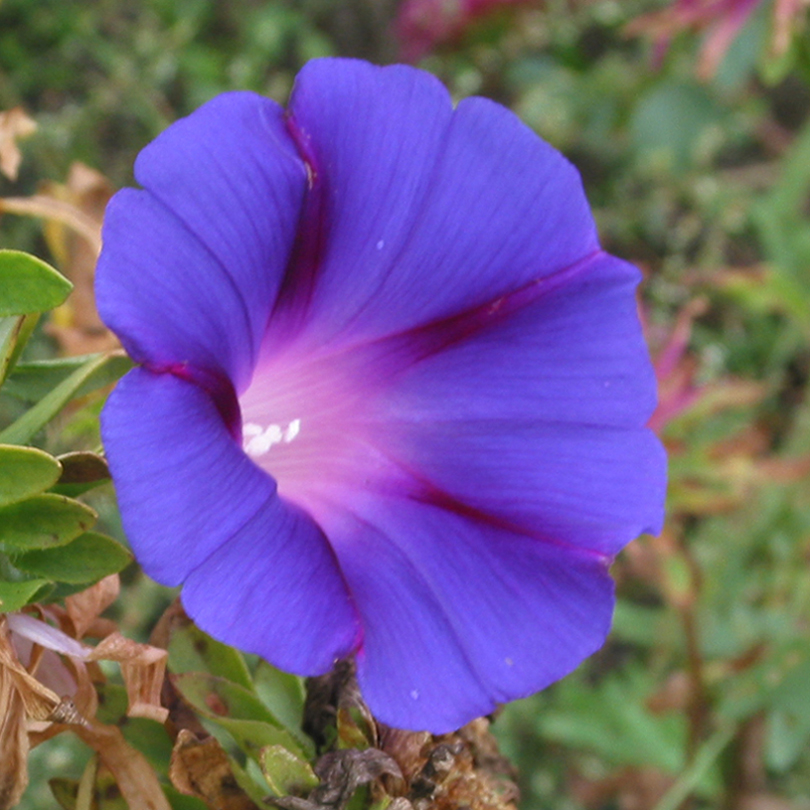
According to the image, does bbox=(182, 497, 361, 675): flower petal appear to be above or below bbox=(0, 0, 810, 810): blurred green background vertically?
above

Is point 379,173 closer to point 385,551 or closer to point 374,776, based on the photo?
point 385,551

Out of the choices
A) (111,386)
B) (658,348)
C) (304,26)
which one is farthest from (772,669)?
(304,26)

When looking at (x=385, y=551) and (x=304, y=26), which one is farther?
(x=304, y=26)

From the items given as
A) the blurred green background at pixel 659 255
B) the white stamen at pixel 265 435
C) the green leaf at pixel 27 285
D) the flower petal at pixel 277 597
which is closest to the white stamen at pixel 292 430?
the white stamen at pixel 265 435

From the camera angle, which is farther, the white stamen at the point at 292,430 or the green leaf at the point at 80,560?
the white stamen at the point at 292,430

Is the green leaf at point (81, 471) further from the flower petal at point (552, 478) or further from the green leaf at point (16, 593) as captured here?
the flower petal at point (552, 478)

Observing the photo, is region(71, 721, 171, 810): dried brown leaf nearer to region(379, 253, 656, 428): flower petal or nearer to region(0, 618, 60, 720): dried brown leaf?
region(0, 618, 60, 720): dried brown leaf

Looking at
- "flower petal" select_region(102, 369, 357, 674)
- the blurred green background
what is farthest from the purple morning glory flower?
the blurred green background
